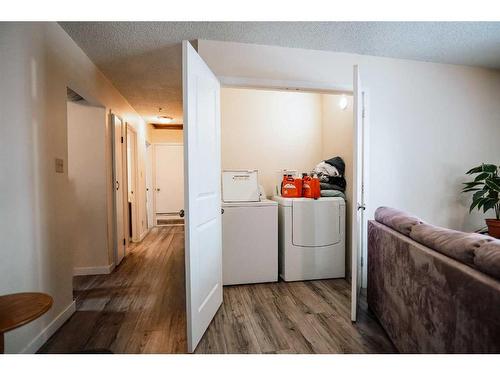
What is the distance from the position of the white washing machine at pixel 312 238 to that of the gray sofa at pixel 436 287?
955mm

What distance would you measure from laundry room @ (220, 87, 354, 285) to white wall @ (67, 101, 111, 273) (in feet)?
4.84

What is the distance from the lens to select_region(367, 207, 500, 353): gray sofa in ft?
3.22

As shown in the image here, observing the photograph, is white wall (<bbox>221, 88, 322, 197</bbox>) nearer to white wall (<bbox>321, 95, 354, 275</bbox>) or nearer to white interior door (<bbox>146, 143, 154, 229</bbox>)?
white wall (<bbox>321, 95, 354, 275</bbox>)

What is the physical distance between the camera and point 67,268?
7.12 ft

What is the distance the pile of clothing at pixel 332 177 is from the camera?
3.02 metres

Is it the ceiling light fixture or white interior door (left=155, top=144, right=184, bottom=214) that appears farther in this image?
white interior door (left=155, top=144, right=184, bottom=214)

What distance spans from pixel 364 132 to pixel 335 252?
4.34ft

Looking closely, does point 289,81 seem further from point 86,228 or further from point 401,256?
point 86,228

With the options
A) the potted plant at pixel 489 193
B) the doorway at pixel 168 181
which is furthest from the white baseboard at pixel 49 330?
the doorway at pixel 168 181

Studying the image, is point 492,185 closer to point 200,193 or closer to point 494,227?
point 494,227

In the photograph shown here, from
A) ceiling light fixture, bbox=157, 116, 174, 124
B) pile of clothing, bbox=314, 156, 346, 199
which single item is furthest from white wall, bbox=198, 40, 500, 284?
ceiling light fixture, bbox=157, 116, 174, 124

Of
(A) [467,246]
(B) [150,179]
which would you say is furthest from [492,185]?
(B) [150,179]
